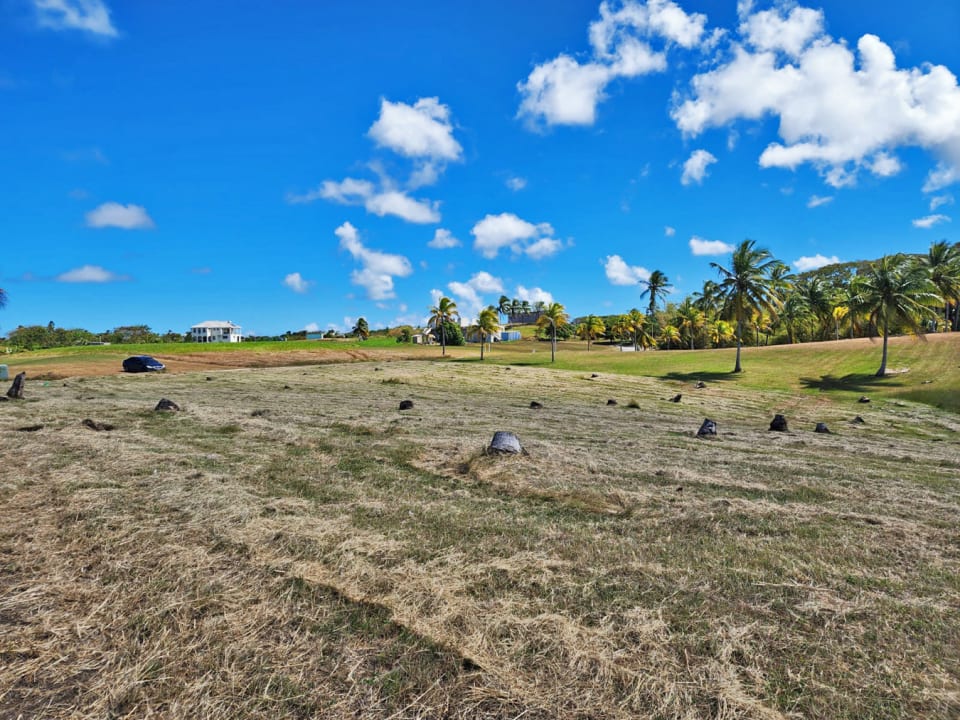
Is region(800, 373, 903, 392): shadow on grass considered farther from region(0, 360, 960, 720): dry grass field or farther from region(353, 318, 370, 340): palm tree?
region(353, 318, 370, 340): palm tree

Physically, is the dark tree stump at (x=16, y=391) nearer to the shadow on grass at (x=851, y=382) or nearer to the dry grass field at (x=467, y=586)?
the dry grass field at (x=467, y=586)

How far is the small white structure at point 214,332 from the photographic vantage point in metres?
180

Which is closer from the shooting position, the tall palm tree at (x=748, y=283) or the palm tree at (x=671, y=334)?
the tall palm tree at (x=748, y=283)

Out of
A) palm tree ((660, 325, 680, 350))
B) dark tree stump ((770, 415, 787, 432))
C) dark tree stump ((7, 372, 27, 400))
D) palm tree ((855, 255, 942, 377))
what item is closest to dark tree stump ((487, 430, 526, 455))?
dark tree stump ((770, 415, 787, 432))

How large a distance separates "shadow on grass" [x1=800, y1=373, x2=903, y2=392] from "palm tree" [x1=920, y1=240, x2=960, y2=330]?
26.2m

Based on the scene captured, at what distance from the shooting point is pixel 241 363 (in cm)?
7088

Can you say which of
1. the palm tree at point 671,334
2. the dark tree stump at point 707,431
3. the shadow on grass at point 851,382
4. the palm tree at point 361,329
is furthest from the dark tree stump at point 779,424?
the palm tree at point 361,329

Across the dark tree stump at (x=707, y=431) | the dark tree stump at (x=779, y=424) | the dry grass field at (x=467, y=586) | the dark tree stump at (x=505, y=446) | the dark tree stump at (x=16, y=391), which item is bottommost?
the dark tree stump at (x=779, y=424)

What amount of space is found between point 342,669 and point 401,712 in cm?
71

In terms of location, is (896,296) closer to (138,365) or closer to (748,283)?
(748,283)

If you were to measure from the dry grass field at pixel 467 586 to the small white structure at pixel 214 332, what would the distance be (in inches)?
7681

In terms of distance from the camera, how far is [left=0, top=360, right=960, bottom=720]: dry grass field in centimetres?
359

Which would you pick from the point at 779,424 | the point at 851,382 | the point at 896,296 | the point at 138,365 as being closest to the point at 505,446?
the point at 779,424

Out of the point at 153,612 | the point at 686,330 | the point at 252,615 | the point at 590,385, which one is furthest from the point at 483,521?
the point at 686,330
